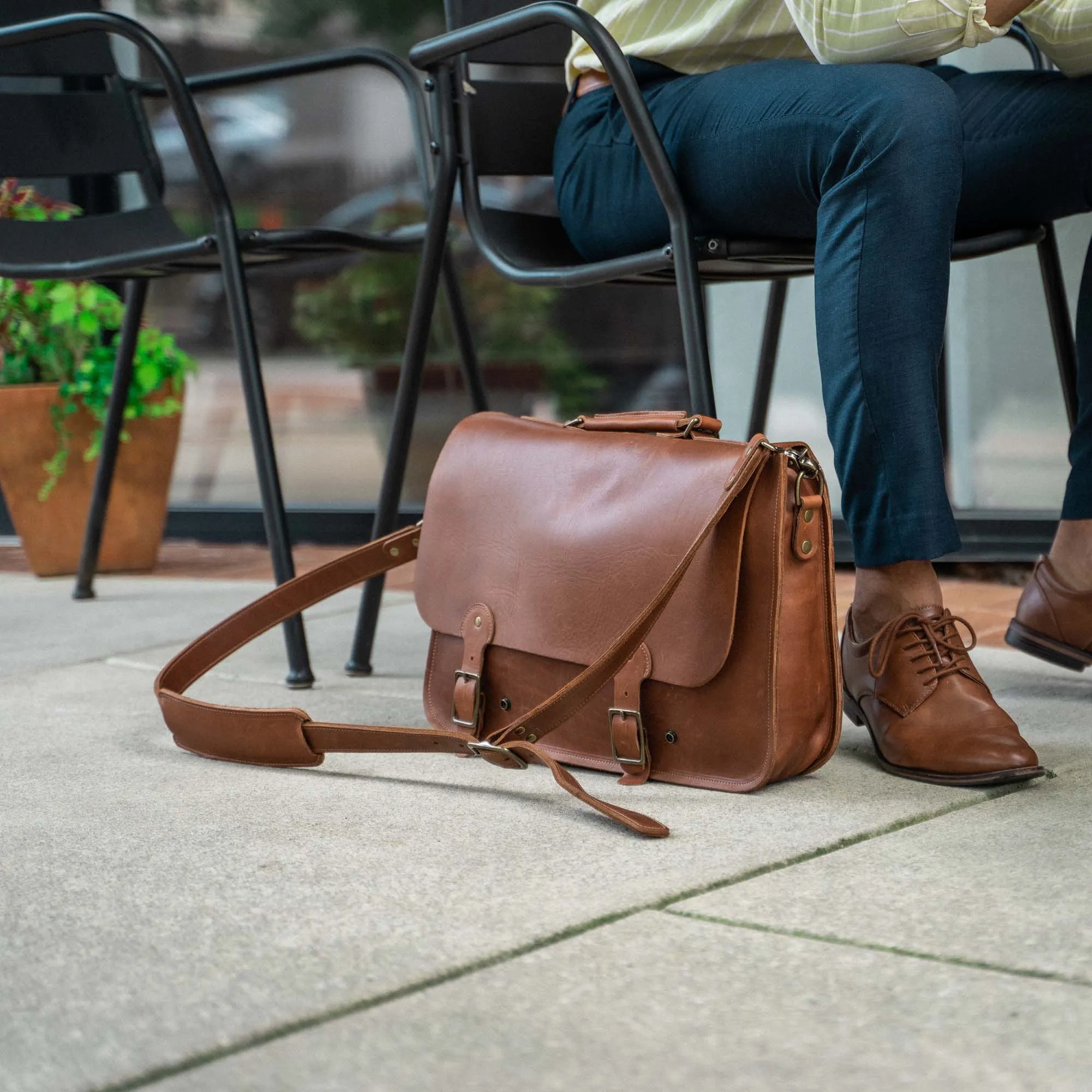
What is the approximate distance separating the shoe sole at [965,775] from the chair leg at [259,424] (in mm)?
755

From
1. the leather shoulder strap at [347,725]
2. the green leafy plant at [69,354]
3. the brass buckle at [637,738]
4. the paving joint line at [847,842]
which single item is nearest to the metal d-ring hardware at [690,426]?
the leather shoulder strap at [347,725]

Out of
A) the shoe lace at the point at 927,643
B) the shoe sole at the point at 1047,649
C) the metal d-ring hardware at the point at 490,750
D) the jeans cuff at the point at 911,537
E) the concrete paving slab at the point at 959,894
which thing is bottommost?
the shoe sole at the point at 1047,649

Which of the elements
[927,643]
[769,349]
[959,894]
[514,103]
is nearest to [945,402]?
[769,349]

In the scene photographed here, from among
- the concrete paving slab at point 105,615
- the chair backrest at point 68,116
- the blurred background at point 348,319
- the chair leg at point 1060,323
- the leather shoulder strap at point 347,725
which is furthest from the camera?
the blurred background at point 348,319

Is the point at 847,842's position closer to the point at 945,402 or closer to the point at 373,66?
the point at 373,66

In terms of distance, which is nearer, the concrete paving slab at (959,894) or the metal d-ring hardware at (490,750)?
the concrete paving slab at (959,894)

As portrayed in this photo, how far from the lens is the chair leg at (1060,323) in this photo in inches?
69.0

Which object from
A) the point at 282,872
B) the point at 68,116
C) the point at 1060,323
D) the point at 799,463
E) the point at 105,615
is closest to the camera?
the point at 282,872

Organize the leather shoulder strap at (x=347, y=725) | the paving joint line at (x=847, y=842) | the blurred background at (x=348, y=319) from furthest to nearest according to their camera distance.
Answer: the blurred background at (x=348, y=319) < the leather shoulder strap at (x=347, y=725) < the paving joint line at (x=847, y=842)

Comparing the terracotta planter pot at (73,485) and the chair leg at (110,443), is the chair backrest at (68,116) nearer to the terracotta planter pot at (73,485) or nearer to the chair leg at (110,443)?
the chair leg at (110,443)

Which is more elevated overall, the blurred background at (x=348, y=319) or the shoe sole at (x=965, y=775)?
the blurred background at (x=348, y=319)

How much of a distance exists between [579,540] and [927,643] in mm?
314

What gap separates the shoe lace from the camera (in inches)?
49.4

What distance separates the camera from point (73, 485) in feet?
9.54
